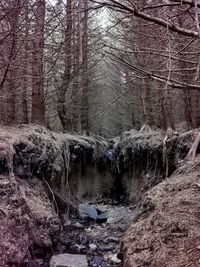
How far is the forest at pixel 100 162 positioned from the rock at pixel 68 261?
0.01 metres

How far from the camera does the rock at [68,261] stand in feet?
15.0

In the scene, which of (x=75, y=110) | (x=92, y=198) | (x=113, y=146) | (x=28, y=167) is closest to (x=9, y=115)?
(x=28, y=167)

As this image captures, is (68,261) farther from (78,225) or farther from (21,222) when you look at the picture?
(78,225)

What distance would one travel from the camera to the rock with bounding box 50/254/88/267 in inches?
A: 180

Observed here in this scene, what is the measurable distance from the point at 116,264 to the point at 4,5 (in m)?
4.11

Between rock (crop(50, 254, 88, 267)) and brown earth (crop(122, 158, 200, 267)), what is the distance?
880 mm

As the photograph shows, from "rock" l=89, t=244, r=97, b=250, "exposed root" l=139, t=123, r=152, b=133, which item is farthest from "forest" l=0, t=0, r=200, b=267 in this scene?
"exposed root" l=139, t=123, r=152, b=133

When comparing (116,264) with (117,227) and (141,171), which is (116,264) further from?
(141,171)

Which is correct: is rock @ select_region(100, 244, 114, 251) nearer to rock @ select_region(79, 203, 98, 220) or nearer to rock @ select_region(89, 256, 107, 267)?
rock @ select_region(89, 256, 107, 267)

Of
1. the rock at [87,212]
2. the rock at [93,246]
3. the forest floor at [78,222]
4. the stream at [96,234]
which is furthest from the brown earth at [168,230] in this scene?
the rock at [87,212]

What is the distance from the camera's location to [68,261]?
4719 mm

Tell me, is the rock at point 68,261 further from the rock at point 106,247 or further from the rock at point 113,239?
the rock at point 113,239

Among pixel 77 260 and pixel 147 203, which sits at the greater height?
pixel 147 203

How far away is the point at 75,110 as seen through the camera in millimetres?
14297
